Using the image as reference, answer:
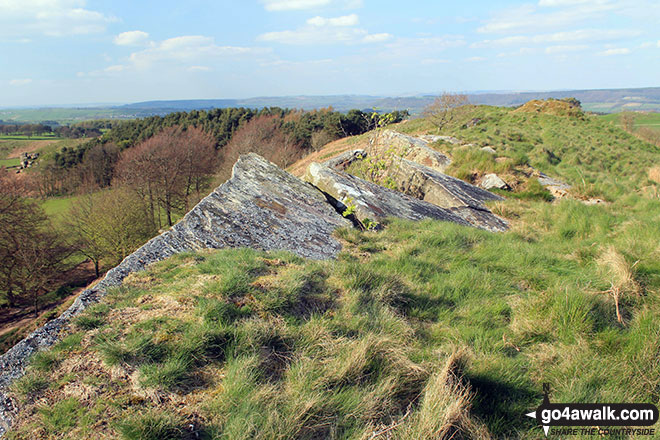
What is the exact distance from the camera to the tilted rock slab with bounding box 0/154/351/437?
11.3 ft

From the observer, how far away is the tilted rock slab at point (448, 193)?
7.42m

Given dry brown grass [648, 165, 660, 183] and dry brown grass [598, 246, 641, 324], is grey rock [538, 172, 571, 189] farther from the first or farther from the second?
dry brown grass [648, 165, 660, 183]

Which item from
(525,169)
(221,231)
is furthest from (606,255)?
(525,169)

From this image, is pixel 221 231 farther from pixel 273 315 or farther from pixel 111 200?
pixel 111 200

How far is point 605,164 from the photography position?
1897 cm

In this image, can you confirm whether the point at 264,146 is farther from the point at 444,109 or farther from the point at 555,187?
the point at 555,187

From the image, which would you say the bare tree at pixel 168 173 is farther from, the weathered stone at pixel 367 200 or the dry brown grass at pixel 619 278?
the dry brown grass at pixel 619 278

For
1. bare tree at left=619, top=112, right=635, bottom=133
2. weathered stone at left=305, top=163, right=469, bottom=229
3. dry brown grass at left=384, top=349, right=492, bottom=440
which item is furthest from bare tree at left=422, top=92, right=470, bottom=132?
dry brown grass at left=384, top=349, right=492, bottom=440

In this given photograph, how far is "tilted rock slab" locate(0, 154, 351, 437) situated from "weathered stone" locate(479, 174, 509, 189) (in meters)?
6.56

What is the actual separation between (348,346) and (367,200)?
163 inches

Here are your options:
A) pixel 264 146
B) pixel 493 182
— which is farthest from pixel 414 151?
pixel 264 146

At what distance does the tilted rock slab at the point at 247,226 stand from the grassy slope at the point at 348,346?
223mm

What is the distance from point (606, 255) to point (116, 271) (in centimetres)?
551

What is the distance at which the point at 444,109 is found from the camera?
3200 cm
